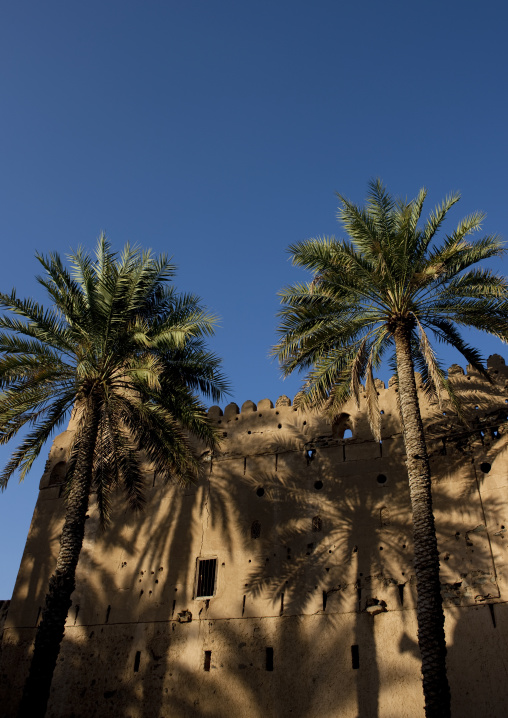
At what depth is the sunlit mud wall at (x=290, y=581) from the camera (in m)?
13.7

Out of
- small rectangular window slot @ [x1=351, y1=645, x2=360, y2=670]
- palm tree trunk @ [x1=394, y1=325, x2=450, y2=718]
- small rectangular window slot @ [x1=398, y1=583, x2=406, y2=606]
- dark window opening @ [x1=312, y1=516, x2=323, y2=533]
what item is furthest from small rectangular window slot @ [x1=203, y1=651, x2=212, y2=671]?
palm tree trunk @ [x1=394, y1=325, x2=450, y2=718]

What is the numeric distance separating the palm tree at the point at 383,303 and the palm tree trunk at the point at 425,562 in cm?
4

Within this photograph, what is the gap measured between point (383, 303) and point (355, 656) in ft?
25.4

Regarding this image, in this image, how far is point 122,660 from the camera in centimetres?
1677

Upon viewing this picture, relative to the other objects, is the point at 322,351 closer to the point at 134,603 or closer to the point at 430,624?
the point at 430,624

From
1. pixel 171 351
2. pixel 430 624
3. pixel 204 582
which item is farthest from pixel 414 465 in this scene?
pixel 204 582

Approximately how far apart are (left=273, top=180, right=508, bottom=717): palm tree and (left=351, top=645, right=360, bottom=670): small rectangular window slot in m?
4.90

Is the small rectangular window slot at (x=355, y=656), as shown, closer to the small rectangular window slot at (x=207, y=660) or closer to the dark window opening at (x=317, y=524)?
the dark window opening at (x=317, y=524)

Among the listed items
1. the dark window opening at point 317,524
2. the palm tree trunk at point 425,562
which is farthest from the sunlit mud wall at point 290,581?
the palm tree trunk at point 425,562

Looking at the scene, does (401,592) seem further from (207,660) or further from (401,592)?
(207,660)

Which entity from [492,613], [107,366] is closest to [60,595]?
[107,366]

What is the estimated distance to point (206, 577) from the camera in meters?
17.0

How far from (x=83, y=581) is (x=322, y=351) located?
10.1 meters

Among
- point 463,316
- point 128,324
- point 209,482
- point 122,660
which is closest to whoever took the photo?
point 463,316
